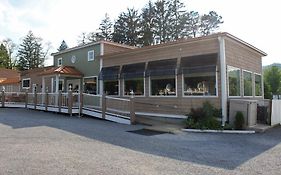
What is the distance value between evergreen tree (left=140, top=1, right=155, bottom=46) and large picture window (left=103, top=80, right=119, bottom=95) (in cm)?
2118

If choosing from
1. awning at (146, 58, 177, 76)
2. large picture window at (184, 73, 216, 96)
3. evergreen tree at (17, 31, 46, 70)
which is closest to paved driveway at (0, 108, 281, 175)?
large picture window at (184, 73, 216, 96)

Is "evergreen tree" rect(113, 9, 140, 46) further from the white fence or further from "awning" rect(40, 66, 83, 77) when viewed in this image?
the white fence

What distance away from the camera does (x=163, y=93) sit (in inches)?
554

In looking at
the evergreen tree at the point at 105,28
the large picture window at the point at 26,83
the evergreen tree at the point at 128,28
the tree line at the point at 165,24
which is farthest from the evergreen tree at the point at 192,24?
the large picture window at the point at 26,83

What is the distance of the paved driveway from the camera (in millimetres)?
5512

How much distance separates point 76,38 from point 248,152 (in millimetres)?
49944

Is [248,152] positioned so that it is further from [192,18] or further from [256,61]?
[192,18]

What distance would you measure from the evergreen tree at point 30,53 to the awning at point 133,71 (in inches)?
1770

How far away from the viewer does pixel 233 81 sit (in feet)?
42.2

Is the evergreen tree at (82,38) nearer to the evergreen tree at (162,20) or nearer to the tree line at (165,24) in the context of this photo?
the tree line at (165,24)

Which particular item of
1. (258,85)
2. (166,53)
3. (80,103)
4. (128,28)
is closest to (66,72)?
(80,103)

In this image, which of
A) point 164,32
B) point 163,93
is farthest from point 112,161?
point 164,32

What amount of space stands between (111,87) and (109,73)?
3.04 ft

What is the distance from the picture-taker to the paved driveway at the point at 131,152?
5512 mm
